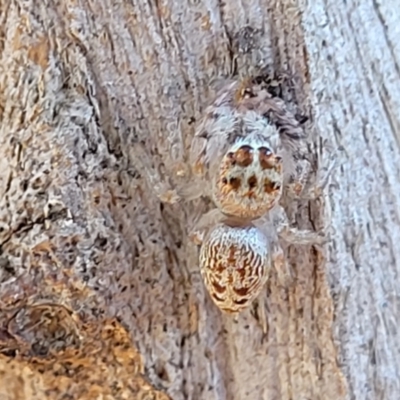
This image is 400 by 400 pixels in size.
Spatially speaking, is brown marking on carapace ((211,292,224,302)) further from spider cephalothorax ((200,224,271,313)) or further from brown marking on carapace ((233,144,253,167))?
brown marking on carapace ((233,144,253,167))

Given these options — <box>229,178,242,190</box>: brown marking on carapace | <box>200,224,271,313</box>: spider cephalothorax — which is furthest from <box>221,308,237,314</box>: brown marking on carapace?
<box>229,178,242,190</box>: brown marking on carapace

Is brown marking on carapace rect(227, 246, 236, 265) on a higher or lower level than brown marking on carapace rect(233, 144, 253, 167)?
lower

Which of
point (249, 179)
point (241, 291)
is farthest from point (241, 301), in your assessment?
point (249, 179)

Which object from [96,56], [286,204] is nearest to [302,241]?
[286,204]

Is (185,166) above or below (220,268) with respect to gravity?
above

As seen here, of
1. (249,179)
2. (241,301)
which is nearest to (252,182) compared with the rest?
(249,179)

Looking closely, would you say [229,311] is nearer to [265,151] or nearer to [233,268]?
[233,268]

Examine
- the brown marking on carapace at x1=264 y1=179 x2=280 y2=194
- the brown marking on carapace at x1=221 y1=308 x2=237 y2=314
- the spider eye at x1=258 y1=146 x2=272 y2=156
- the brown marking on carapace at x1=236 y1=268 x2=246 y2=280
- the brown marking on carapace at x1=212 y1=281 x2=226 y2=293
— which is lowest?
the brown marking on carapace at x1=221 y1=308 x2=237 y2=314
